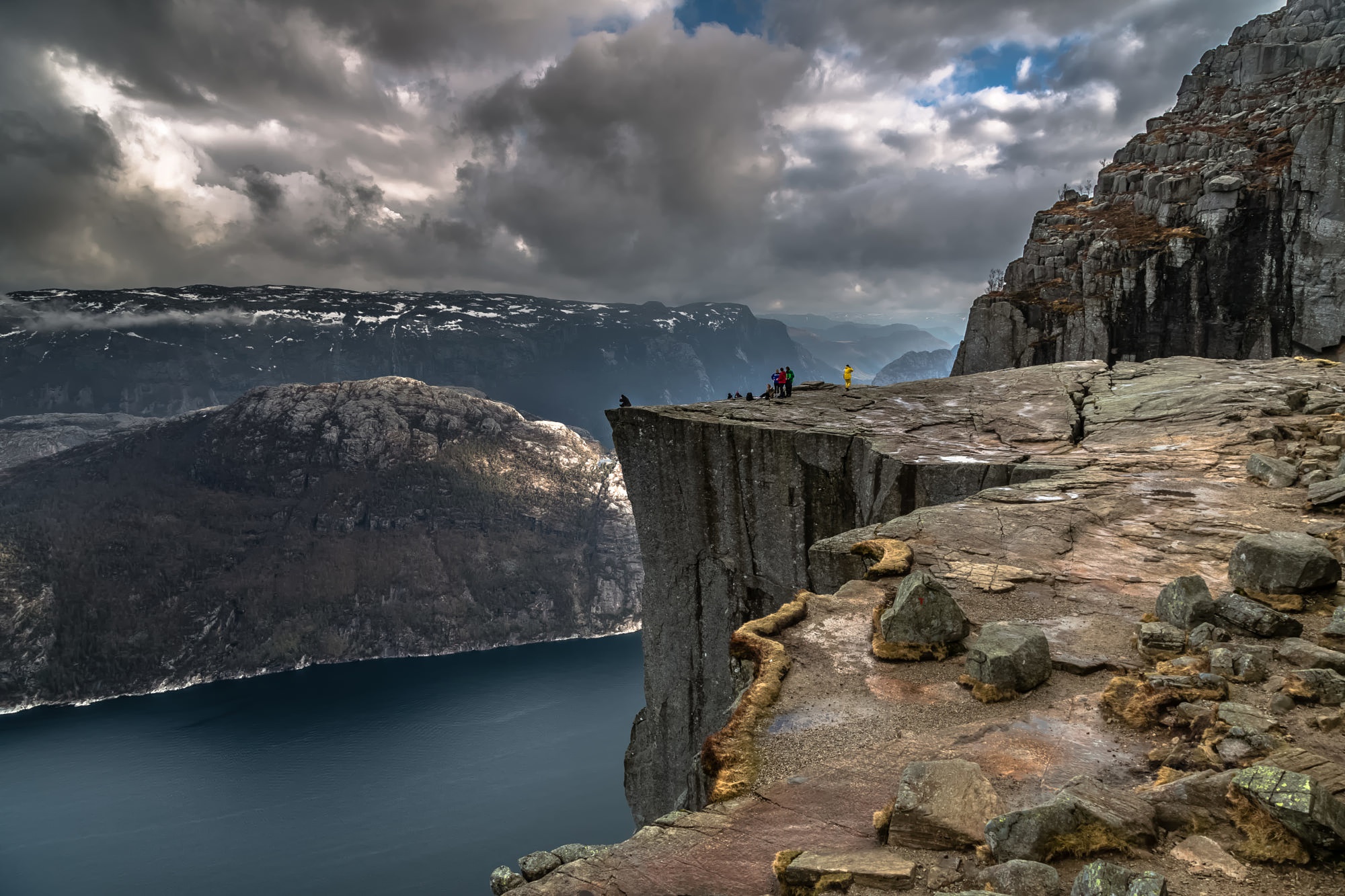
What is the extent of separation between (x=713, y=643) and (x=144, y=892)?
152 m

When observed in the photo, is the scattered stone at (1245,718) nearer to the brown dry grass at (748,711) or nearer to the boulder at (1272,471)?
the brown dry grass at (748,711)

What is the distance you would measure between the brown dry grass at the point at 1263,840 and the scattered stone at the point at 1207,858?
0.14 meters

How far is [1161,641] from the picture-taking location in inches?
325

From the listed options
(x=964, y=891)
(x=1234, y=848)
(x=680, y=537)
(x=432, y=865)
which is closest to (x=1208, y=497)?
(x=1234, y=848)

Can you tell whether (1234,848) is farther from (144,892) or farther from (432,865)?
(144,892)

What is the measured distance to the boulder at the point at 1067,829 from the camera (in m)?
5.05

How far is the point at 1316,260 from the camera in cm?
4881

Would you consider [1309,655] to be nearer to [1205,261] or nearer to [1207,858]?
[1207,858]

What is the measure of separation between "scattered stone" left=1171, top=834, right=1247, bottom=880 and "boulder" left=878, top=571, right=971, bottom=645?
4.04m

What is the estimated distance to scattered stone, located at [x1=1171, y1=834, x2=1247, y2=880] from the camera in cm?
465

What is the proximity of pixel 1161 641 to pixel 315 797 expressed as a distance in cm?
18080

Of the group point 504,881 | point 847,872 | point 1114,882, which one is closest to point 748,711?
point 847,872

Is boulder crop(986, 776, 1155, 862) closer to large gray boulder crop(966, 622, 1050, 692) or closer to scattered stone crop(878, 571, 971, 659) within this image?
large gray boulder crop(966, 622, 1050, 692)

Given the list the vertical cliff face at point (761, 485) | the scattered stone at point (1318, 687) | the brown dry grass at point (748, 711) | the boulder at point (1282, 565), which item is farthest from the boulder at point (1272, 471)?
the brown dry grass at point (748, 711)
